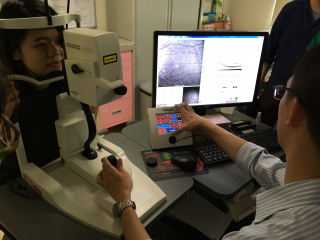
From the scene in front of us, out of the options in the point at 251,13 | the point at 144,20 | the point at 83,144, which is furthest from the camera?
the point at 251,13

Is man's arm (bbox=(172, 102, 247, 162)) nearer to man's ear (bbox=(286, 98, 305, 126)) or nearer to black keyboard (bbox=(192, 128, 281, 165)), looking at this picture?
black keyboard (bbox=(192, 128, 281, 165))

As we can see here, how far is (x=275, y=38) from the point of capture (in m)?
1.74

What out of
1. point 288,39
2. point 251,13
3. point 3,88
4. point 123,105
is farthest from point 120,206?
point 251,13

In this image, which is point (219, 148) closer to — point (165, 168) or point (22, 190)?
point (165, 168)

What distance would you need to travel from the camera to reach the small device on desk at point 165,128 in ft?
3.69

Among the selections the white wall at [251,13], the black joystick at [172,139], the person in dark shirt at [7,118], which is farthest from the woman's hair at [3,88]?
the white wall at [251,13]

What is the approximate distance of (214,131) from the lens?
1119 millimetres

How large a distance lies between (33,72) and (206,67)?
764mm

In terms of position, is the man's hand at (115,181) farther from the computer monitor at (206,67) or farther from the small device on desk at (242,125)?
the small device on desk at (242,125)

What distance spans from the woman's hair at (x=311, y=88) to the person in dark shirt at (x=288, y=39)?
986mm

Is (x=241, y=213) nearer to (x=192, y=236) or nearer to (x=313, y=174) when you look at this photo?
(x=192, y=236)

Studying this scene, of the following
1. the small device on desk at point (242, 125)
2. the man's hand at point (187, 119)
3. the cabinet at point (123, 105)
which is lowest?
the cabinet at point (123, 105)

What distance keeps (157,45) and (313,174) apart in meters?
0.79

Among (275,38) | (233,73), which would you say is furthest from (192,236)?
(275,38)
